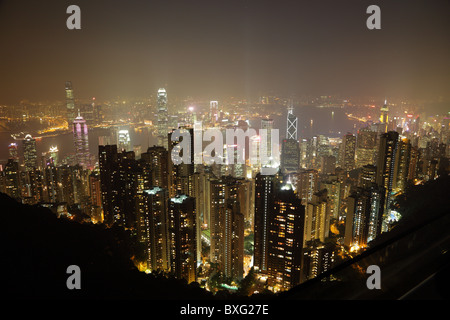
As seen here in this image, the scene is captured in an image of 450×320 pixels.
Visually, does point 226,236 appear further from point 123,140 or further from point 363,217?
point 123,140

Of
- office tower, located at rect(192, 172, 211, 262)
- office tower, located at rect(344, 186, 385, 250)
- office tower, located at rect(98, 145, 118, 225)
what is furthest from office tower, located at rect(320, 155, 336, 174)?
office tower, located at rect(98, 145, 118, 225)

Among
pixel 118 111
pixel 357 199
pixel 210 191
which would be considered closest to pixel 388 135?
pixel 357 199

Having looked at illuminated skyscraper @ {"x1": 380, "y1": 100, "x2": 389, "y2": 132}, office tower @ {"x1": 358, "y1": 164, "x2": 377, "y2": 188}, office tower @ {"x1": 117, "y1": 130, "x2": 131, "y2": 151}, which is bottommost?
office tower @ {"x1": 358, "y1": 164, "x2": 377, "y2": 188}

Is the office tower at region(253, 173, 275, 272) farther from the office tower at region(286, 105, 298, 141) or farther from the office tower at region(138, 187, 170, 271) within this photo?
the office tower at region(286, 105, 298, 141)

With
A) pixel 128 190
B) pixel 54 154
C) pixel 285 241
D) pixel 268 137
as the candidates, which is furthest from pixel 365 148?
pixel 54 154

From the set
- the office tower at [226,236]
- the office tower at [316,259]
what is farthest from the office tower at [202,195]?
the office tower at [316,259]
